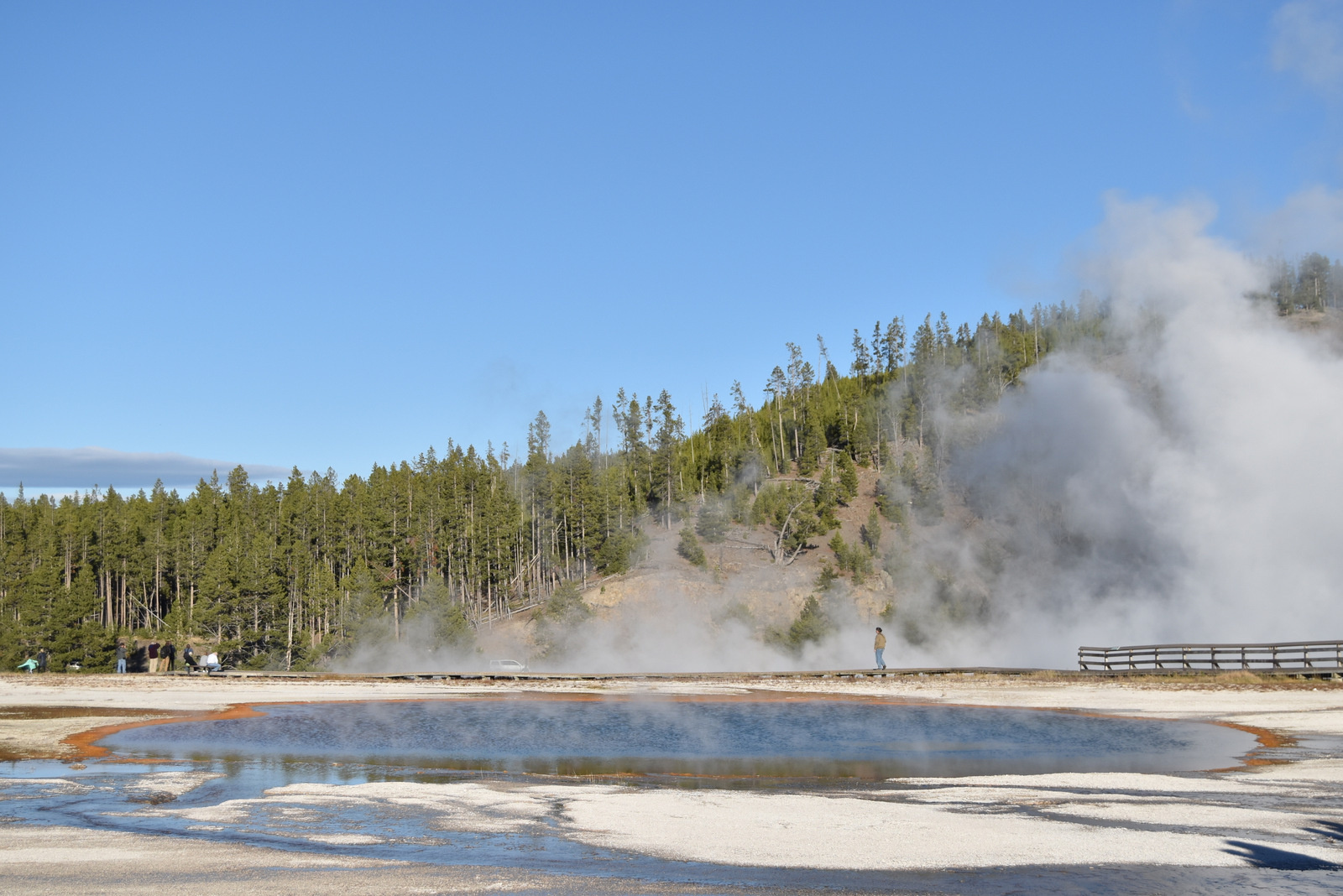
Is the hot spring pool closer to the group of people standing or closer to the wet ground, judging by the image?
the wet ground

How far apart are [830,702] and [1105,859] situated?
958 inches

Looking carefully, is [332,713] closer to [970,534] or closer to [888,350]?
[970,534]

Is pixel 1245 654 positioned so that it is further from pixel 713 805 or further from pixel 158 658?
pixel 158 658

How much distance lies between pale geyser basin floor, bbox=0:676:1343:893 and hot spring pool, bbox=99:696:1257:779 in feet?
8.20

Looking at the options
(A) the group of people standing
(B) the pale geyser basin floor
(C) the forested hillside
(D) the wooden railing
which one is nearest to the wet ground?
(B) the pale geyser basin floor

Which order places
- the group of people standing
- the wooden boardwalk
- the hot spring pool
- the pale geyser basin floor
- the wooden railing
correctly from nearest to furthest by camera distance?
the pale geyser basin floor, the hot spring pool, the wooden railing, the wooden boardwalk, the group of people standing

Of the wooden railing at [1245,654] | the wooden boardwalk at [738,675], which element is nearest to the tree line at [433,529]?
the wooden boardwalk at [738,675]

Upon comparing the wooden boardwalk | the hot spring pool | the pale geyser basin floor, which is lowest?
the wooden boardwalk

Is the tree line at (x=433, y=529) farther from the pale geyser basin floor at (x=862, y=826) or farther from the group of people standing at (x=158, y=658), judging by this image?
the pale geyser basin floor at (x=862, y=826)

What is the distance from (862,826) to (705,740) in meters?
12.1

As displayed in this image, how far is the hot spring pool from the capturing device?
22.0 metres

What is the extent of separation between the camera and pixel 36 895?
10.5m

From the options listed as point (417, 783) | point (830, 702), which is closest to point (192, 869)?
point (417, 783)

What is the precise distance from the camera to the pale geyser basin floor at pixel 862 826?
39.2 feet
